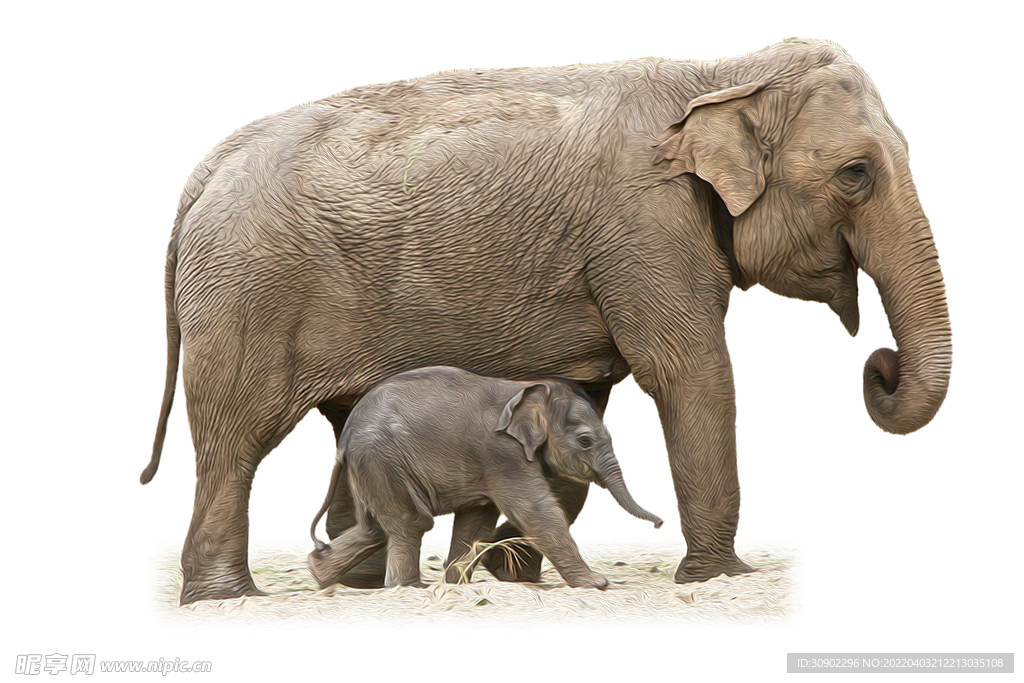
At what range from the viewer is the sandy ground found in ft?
21.3

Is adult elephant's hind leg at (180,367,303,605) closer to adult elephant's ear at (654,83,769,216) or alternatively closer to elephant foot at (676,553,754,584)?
elephant foot at (676,553,754,584)

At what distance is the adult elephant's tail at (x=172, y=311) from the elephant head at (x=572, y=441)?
1.69m

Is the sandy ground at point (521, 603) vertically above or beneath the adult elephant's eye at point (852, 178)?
beneath

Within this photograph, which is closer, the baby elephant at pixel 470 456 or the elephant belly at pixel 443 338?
the baby elephant at pixel 470 456

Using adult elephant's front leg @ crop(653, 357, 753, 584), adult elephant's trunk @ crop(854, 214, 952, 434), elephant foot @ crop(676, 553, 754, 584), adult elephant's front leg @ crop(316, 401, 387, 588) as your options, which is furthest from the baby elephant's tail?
adult elephant's trunk @ crop(854, 214, 952, 434)

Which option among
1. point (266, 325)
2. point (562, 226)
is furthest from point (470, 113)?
point (266, 325)

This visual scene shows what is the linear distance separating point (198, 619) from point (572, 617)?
1575mm

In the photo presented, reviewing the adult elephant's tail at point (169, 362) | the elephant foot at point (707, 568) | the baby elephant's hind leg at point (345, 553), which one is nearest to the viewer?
the baby elephant's hind leg at point (345, 553)

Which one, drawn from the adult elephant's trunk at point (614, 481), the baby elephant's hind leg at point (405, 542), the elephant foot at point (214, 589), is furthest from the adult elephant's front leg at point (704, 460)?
the elephant foot at point (214, 589)

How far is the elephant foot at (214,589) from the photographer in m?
7.05

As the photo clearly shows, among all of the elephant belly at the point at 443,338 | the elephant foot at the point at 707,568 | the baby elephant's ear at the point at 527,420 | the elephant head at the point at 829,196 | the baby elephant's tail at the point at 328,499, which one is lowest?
the elephant foot at the point at 707,568

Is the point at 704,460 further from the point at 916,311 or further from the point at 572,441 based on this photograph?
the point at 916,311

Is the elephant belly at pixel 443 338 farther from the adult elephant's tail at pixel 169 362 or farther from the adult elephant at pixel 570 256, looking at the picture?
the adult elephant's tail at pixel 169 362

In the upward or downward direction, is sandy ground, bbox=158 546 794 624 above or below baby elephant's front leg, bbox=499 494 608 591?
below
